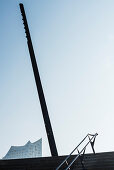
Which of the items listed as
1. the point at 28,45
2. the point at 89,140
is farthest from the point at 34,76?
the point at 89,140

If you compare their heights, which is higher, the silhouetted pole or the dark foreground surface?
the silhouetted pole

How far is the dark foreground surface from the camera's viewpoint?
5.92 meters

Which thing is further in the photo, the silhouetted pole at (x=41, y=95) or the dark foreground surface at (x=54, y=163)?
the silhouetted pole at (x=41, y=95)

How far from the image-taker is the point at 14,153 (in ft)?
643

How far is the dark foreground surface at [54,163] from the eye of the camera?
19.4 ft

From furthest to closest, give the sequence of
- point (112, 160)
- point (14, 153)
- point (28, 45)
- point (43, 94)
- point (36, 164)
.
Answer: point (14, 153), point (28, 45), point (43, 94), point (36, 164), point (112, 160)

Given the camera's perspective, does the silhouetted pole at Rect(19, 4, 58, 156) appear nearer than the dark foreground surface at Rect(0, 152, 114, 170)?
No

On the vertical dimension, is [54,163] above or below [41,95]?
below

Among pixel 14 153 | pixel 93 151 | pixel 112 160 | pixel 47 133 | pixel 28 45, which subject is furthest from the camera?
pixel 14 153

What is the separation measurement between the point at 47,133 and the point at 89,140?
2091 millimetres

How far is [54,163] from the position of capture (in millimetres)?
6531

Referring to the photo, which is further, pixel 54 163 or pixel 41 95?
pixel 41 95

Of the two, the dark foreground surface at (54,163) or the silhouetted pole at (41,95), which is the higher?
the silhouetted pole at (41,95)

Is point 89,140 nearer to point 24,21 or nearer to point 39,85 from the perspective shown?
point 39,85
